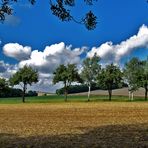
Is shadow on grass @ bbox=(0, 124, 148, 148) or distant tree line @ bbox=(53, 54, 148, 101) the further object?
distant tree line @ bbox=(53, 54, 148, 101)

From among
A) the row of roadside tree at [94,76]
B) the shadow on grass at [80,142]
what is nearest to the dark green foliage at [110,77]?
the row of roadside tree at [94,76]

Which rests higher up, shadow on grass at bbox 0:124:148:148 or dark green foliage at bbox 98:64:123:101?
dark green foliage at bbox 98:64:123:101

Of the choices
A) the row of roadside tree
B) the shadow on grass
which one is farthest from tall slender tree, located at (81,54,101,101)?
the shadow on grass

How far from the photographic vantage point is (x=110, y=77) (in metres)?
156

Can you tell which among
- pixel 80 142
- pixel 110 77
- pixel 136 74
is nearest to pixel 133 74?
pixel 136 74

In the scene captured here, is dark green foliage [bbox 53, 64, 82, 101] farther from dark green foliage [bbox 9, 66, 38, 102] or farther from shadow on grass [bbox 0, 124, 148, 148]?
shadow on grass [bbox 0, 124, 148, 148]

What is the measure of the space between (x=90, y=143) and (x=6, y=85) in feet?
464

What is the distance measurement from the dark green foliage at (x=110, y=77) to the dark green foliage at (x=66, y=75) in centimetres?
773

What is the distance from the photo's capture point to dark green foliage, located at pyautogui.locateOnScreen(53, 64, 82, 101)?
152 meters

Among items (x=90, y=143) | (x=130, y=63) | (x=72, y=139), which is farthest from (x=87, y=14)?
(x=130, y=63)

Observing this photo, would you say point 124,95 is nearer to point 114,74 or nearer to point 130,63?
point 130,63

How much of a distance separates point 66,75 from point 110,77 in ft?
49.8

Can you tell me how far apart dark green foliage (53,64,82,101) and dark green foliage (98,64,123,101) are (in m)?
7.73

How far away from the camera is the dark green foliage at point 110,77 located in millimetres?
156250
